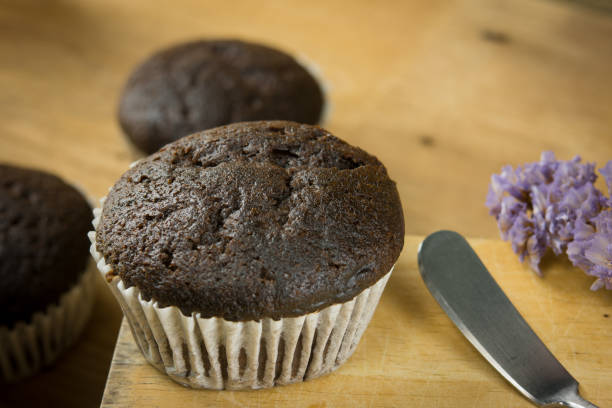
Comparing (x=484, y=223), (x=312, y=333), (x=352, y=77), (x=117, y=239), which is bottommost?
(x=484, y=223)

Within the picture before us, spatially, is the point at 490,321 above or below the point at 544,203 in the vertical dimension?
below

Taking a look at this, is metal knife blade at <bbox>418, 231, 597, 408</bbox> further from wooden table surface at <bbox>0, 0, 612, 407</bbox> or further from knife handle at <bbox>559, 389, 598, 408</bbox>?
wooden table surface at <bbox>0, 0, 612, 407</bbox>

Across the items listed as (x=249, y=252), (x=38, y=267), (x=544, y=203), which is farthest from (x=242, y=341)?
(x=38, y=267)

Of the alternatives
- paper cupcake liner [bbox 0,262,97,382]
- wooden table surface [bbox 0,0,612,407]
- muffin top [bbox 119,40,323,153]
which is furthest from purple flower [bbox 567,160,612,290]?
paper cupcake liner [bbox 0,262,97,382]

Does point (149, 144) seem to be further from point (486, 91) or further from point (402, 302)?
point (486, 91)

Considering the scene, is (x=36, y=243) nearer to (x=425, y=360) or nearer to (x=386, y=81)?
(x=425, y=360)

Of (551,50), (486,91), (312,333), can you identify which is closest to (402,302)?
(312,333)
